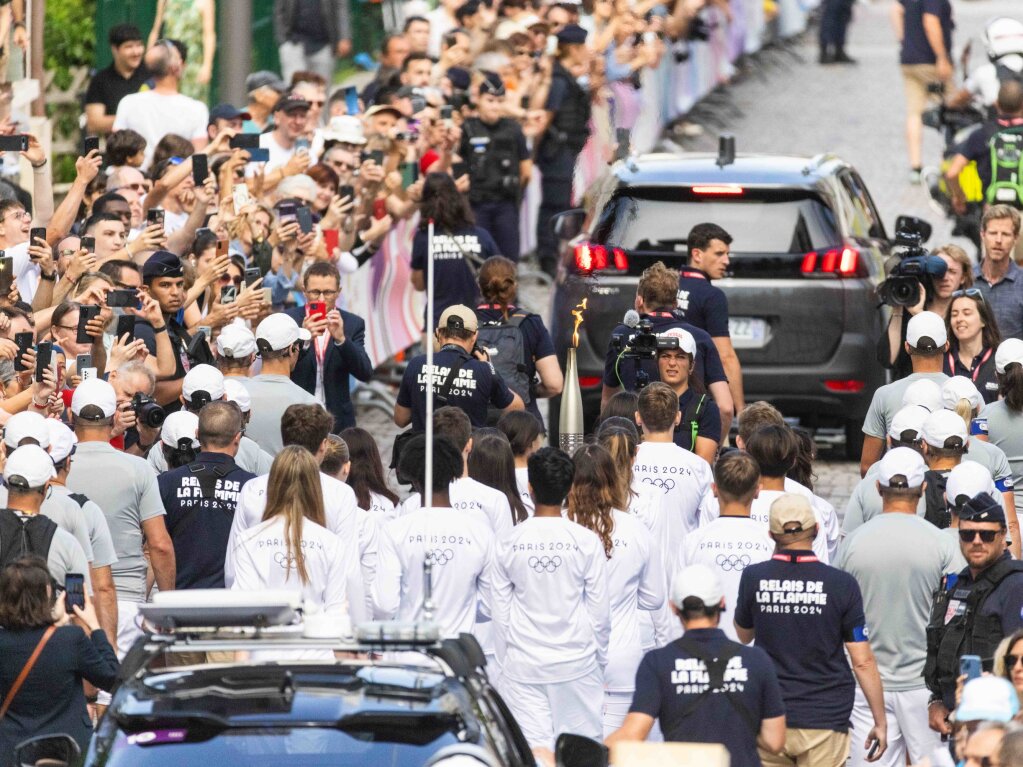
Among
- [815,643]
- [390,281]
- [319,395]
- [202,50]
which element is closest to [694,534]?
[815,643]

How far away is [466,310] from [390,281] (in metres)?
6.34

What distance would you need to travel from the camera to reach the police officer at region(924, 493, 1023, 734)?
797cm

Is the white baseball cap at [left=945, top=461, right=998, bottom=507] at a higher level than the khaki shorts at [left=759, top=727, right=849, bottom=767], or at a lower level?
higher

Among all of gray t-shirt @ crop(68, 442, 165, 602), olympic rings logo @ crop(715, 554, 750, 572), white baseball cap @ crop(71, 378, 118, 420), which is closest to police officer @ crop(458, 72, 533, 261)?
white baseball cap @ crop(71, 378, 118, 420)

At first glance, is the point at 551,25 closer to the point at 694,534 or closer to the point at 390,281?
the point at 390,281

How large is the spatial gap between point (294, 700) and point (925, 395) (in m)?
4.87

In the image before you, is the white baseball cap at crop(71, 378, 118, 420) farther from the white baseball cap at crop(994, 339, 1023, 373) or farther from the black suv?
the black suv

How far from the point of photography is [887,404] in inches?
421

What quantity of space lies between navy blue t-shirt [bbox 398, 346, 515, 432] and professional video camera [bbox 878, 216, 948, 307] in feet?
7.73

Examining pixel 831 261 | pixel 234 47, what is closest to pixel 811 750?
pixel 831 261

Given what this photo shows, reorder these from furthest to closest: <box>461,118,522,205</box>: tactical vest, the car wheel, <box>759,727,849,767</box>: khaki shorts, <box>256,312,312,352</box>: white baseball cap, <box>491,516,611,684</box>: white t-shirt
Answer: <box>461,118,522,205</box>: tactical vest < the car wheel < <box>256,312,312,352</box>: white baseball cap < <box>491,516,611,684</box>: white t-shirt < <box>759,727,849,767</box>: khaki shorts

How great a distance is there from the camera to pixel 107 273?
10641 mm

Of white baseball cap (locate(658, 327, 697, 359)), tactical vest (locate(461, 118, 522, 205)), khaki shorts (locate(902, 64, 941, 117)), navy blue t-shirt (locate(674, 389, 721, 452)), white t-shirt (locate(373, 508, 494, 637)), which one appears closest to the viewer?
white t-shirt (locate(373, 508, 494, 637))

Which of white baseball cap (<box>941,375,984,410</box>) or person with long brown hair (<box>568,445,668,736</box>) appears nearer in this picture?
person with long brown hair (<box>568,445,668,736</box>)
